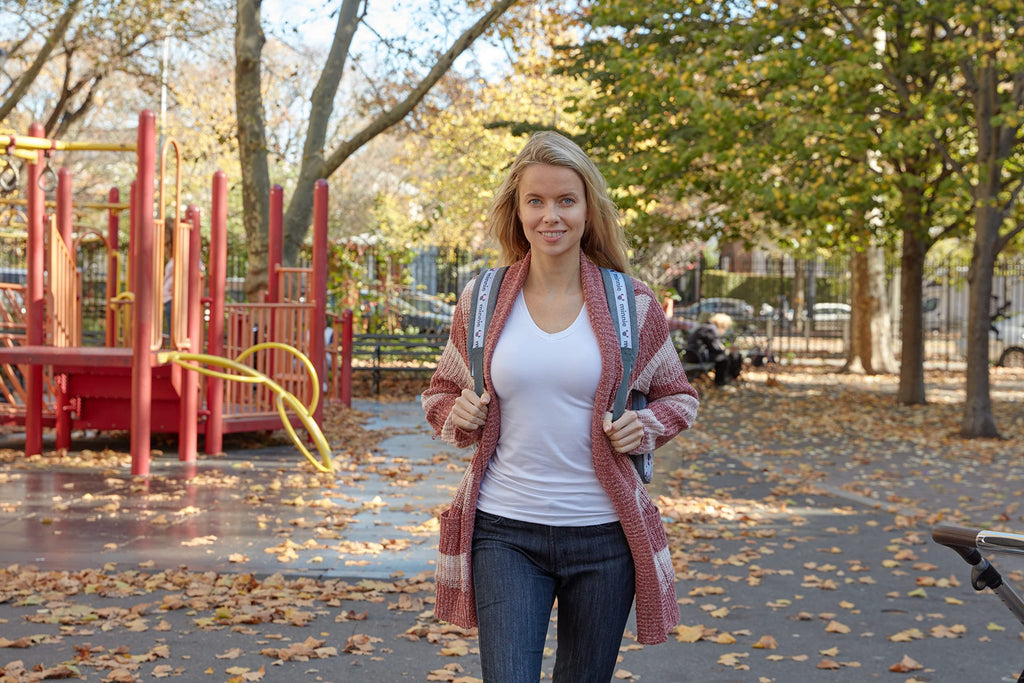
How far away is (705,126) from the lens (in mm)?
15383

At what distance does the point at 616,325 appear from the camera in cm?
298

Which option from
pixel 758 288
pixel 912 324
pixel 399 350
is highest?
pixel 758 288

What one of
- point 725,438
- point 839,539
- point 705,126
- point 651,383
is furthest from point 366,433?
point 651,383

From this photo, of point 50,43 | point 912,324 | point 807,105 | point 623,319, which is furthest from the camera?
point 50,43

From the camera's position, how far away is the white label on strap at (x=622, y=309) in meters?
2.97

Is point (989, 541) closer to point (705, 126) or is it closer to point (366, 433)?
point (366, 433)

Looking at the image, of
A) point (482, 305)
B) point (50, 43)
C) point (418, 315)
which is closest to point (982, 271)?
point (482, 305)

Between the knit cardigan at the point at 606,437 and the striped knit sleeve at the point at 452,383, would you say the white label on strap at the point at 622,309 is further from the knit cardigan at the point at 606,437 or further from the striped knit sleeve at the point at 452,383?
the striped knit sleeve at the point at 452,383

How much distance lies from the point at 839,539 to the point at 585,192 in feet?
18.6

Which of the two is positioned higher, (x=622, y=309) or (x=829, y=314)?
(x=829, y=314)

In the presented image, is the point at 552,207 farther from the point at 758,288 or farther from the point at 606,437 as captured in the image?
the point at 758,288

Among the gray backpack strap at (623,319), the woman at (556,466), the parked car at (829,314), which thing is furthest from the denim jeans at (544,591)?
the parked car at (829,314)

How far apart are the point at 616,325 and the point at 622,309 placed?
5 centimetres

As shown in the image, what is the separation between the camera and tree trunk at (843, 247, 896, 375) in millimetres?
23922
